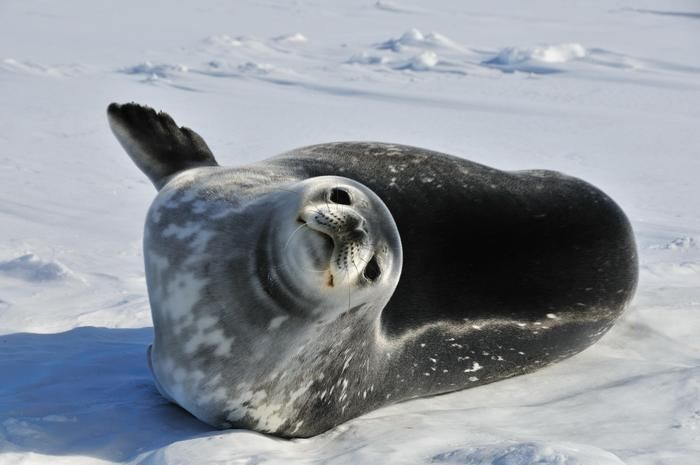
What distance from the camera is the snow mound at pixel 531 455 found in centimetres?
203

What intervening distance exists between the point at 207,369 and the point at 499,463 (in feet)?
2.75

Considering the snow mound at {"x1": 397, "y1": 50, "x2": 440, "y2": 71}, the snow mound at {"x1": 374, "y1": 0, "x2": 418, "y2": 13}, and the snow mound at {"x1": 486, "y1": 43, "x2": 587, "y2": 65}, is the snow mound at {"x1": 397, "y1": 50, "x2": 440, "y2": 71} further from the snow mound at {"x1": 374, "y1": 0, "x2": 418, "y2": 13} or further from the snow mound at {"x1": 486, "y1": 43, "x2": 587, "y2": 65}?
the snow mound at {"x1": 374, "y1": 0, "x2": 418, "y2": 13}

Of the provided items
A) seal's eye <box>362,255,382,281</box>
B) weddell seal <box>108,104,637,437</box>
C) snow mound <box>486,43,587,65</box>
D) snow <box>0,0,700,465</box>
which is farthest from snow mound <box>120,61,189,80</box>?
seal's eye <box>362,255,382,281</box>

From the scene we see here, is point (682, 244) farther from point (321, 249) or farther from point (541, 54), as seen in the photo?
point (541, 54)

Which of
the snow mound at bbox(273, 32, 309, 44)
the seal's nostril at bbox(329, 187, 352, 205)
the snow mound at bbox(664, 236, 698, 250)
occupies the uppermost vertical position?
the seal's nostril at bbox(329, 187, 352, 205)

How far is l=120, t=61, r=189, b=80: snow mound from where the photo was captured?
8.56 metres

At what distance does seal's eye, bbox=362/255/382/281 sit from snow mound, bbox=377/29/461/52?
7866mm

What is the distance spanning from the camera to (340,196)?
8.04ft

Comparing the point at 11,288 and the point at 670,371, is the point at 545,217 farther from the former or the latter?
the point at 11,288

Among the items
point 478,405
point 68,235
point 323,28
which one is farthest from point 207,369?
point 323,28

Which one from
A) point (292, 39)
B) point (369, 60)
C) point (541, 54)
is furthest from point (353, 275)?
point (292, 39)

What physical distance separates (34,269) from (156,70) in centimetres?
510

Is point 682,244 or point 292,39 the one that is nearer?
point 682,244

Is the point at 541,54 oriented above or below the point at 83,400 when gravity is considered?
above
